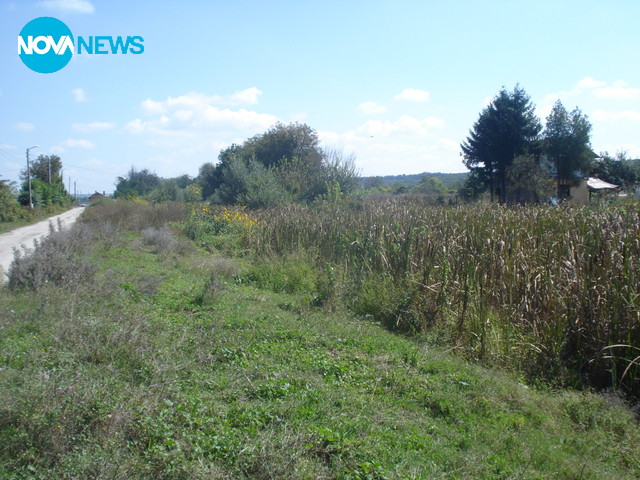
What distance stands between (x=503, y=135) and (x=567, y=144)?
4.86 metres

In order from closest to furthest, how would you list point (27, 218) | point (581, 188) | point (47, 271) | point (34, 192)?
point (47, 271)
point (27, 218)
point (581, 188)
point (34, 192)

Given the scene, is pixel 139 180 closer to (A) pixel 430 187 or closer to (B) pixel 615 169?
(A) pixel 430 187

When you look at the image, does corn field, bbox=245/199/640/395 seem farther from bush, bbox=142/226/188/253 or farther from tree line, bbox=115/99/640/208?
tree line, bbox=115/99/640/208

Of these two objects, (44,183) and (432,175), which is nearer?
(44,183)

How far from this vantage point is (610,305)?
568cm

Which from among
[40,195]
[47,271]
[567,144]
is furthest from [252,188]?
[40,195]

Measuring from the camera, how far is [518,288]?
23.1ft

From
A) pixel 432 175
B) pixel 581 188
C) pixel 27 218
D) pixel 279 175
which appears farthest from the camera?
pixel 432 175

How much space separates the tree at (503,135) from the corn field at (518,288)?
104 feet

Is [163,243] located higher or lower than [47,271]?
lower

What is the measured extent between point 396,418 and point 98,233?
14363 millimetres

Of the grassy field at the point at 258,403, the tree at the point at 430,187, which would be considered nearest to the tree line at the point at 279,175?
the grassy field at the point at 258,403

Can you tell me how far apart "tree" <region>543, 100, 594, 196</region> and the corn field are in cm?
3220

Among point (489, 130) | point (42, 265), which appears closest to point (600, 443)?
point (42, 265)
